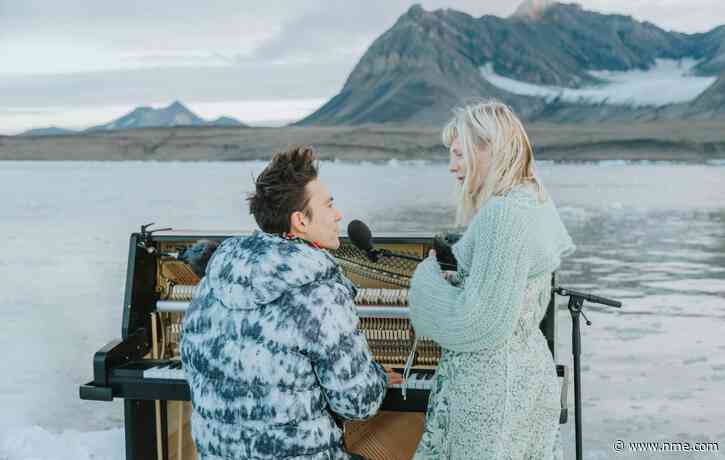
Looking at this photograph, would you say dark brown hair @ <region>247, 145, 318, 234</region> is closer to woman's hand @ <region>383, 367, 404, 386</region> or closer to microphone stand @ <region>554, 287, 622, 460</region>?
woman's hand @ <region>383, 367, 404, 386</region>

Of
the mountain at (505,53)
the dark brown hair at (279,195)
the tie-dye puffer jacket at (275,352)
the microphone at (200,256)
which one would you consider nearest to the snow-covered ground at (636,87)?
the mountain at (505,53)

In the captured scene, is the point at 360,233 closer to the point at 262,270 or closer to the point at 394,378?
the point at 394,378

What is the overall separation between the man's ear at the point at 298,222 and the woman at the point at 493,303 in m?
0.32

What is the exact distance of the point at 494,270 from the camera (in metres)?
1.93

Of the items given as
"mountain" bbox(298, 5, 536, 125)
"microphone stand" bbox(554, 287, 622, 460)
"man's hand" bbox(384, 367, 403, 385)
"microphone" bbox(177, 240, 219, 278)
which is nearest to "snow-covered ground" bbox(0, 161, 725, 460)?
"microphone" bbox(177, 240, 219, 278)

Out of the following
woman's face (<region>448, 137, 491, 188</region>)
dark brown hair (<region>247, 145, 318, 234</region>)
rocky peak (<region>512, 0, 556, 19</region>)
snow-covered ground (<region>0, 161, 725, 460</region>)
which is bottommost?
snow-covered ground (<region>0, 161, 725, 460</region>)

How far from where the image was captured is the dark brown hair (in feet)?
6.48

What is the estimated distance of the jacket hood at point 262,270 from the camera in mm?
1835

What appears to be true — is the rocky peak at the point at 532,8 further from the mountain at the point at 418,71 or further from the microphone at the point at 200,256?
the microphone at the point at 200,256

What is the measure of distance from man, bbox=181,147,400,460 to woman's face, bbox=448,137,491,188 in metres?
0.39

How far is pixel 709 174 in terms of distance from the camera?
46344mm

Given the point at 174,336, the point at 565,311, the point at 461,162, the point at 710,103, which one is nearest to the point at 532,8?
the point at 710,103

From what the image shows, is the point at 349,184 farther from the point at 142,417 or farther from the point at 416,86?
the point at 416,86

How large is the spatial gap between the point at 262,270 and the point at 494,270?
1.71 feet
